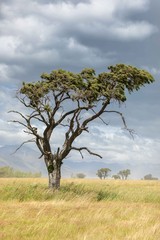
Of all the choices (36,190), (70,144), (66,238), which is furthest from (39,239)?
(70,144)

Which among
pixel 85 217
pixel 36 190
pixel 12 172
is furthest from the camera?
pixel 12 172

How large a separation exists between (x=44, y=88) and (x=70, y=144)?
4705 mm

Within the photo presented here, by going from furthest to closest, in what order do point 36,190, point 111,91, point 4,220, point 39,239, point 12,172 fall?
point 12,172, point 111,91, point 36,190, point 4,220, point 39,239

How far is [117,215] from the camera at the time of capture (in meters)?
15.2

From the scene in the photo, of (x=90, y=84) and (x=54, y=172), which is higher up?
(x=90, y=84)

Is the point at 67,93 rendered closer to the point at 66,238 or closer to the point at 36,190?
the point at 36,190

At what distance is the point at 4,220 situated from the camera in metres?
12.1

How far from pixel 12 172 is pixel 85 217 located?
5703 inches

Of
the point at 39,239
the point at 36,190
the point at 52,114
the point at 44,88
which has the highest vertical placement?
the point at 44,88

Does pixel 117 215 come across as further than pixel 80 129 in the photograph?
No

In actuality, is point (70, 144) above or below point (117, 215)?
above

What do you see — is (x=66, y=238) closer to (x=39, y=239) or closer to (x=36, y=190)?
(x=39, y=239)

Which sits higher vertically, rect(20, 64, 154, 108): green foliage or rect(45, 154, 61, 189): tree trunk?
rect(20, 64, 154, 108): green foliage

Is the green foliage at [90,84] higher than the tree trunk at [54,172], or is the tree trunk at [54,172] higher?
the green foliage at [90,84]
